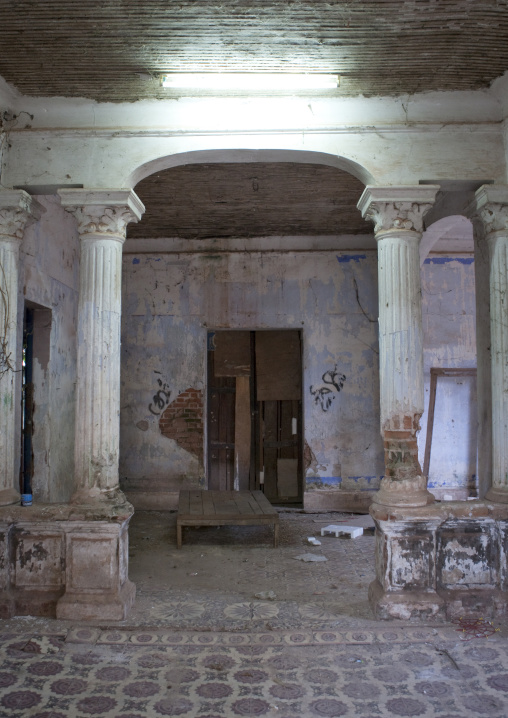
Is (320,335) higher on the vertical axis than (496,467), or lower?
higher

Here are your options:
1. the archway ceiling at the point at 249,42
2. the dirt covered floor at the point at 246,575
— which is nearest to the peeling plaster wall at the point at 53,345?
the dirt covered floor at the point at 246,575

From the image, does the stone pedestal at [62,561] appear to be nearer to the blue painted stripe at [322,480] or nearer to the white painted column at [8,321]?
the white painted column at [8,321]

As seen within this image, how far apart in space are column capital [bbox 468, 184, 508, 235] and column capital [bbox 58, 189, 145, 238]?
8.81 ft

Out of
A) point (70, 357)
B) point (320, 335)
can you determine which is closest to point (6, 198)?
point (70, 357)

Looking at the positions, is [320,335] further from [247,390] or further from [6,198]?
[6,198]

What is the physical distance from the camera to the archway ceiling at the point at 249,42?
11.1 feet

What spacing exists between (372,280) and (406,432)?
417cm

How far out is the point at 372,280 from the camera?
809cm

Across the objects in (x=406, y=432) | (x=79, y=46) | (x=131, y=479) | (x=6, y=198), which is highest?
(x=79, y=46)

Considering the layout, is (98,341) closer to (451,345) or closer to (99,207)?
(99,207)

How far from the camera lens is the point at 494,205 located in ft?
14.4

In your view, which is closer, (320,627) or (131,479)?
(320,627)

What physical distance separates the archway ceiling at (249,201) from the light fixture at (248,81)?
136 centimetres

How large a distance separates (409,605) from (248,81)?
12.9 feet
